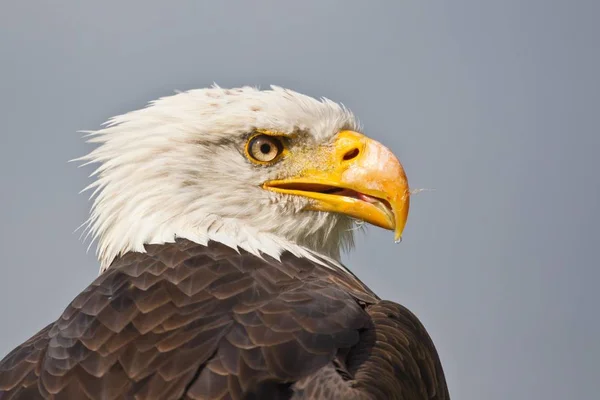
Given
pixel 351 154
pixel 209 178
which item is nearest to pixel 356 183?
pixel 351 154

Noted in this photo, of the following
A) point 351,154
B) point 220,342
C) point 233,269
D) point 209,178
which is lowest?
point 220,342

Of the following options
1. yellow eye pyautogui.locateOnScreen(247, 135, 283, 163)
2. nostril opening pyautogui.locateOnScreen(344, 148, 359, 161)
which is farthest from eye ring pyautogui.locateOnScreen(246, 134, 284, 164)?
nostril opening pyautogui.locateOnScreen(344, 148, 359, 161)

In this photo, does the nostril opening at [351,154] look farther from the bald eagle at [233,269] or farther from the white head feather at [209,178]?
the white head feather at [209,178]

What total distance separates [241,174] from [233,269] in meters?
0.94

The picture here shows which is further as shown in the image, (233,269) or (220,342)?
(233,269)

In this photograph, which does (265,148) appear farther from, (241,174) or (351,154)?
(351,154)

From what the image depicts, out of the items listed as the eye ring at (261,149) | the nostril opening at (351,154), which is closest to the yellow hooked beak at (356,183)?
the nostril opening at (351,154)

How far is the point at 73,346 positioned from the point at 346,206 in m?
1.95

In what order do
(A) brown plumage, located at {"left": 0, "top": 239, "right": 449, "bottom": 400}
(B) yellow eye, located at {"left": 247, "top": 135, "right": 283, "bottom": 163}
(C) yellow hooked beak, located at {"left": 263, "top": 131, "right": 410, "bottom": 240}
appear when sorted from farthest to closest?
1. (B) yellow eye, located at {"left": 247, "top": 135, "right": 283, "bottom": 163}
2. (C) yellow hooked beak, located at {"left": 263, "top": 131, "right": 410, "bottom": 240}
3. (A) brown plumage, located at {"left": 0, "top": 239, "right": 449, "bottom": 400}

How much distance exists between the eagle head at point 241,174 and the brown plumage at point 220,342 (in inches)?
22.1

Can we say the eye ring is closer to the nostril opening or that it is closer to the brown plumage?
the nostril opening

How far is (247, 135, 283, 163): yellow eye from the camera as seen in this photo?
22.8 feet

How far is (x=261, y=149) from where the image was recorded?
22.8 feet

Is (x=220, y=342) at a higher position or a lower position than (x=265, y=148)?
lower
